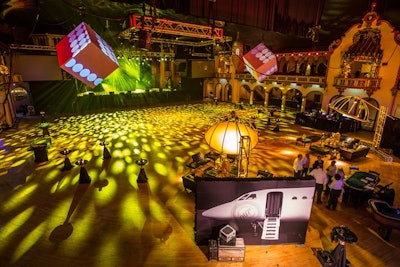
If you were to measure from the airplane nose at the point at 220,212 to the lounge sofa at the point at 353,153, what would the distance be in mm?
9345


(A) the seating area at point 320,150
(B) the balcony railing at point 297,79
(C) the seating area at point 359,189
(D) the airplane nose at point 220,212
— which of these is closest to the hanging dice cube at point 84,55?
(D) the airplane nose at point 220,212

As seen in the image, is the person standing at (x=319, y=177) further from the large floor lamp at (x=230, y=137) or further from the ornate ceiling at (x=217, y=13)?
the ornate ceiling at (x=217, y=13)

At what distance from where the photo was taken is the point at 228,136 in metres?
6.31

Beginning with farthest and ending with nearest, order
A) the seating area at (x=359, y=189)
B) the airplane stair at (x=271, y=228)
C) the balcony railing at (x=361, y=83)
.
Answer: the balcony railing at (x=361, y=83), the seating area at (x=359, y=189), the airplane stair at (x=271, y=228)

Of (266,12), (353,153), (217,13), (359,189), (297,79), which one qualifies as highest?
(266,12)

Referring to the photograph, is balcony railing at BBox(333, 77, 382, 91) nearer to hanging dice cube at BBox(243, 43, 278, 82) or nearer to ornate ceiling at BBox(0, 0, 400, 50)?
ornate ceiling at BBox(0, 0, 400, 50)

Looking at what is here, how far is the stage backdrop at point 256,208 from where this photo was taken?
5734 mm

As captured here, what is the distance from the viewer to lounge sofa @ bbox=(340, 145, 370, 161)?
12.1 meters

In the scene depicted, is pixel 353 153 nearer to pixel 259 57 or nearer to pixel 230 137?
pixel 259 57

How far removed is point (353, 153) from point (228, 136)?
30.3ft

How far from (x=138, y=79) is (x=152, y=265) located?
3039cm

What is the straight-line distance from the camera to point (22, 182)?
9.46 metres

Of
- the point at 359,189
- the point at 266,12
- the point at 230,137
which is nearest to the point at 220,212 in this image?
the point at 230,137

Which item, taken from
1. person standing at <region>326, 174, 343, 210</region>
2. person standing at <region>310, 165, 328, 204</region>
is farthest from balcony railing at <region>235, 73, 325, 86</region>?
person standing at <region>326, 174, 343, 210</region>
